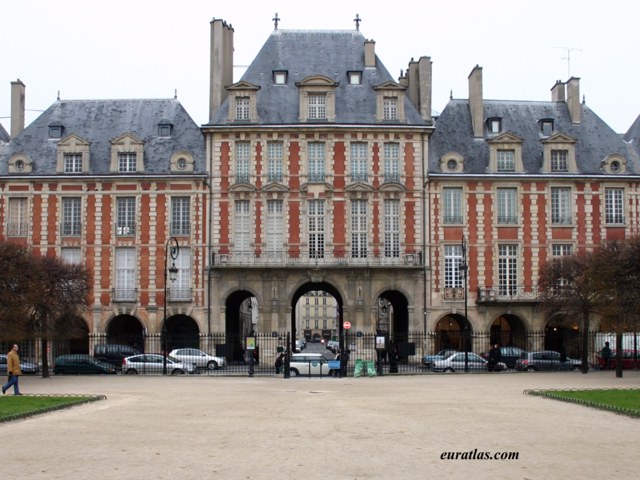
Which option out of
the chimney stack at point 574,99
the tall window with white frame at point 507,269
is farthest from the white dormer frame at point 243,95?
the chimney stack at point 574,99

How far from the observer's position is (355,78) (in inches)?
2073

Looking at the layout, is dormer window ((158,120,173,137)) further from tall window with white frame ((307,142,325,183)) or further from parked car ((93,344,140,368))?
parked car ((93,344,140,368))

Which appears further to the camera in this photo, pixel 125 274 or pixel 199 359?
pixel 125 274

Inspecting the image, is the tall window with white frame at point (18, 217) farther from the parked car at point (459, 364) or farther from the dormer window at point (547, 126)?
the dormer window at point (547, 126)

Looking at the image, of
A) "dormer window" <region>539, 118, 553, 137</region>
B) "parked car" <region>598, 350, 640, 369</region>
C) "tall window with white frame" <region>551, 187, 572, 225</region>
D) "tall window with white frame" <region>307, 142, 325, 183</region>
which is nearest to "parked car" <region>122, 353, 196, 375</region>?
"tall window with white frame" <region>307, 142, 325, 183</region>

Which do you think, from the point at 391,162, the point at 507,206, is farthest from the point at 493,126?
the point at 391,162

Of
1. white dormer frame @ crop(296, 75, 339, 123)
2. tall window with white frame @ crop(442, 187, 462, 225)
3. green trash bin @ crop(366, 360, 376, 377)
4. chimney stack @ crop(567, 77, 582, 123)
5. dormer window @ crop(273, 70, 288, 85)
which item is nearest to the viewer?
green trash bin @ crop(366, 360, 376, 377)

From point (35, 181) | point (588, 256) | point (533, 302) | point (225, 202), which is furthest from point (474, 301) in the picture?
point (35, 181)

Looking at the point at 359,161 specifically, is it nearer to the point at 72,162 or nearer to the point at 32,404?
the point at 72,162

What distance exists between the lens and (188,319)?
52.4m

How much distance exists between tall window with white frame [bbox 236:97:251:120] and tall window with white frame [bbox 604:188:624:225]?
1981cm

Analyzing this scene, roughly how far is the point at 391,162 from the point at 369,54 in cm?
685

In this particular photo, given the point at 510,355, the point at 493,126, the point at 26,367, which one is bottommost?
the point at 26,367

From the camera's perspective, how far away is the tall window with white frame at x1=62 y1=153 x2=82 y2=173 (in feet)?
167
